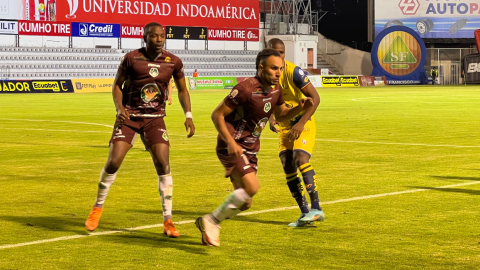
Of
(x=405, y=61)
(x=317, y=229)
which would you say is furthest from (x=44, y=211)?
(x=405, y=61)

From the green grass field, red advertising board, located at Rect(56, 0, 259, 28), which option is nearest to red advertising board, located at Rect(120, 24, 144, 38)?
red advertising board, located at Rect(56, 0, 259, 28)

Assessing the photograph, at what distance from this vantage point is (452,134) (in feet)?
66.1

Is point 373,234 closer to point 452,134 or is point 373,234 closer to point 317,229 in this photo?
point 317,229

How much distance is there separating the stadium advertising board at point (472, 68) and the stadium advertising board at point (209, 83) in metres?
22.8

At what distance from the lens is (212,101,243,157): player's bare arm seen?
6828mm

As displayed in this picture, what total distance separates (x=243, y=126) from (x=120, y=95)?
5.06 ft

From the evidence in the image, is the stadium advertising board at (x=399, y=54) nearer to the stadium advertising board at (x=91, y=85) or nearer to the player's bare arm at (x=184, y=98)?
the stadium advertising board at (x=91, y=85)

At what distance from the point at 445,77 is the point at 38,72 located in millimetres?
38292

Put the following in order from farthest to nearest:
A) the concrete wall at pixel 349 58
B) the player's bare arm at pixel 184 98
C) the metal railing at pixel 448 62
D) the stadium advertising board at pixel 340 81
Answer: the concrete wall at pixel 349 58
the metal railing at pixel 448 62
the stadium advertising board at pixel 340 81
the player's bare arm at pixel 184 98

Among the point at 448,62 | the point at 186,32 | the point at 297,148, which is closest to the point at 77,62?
the point at 186,32

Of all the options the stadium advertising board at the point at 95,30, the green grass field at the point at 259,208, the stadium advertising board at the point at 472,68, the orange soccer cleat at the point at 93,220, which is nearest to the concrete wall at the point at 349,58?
the stadium advertising board at the point at 472,68

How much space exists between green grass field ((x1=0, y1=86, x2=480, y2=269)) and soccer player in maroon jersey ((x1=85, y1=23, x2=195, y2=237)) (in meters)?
0.54

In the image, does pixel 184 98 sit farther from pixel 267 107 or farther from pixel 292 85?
pixel 267 107

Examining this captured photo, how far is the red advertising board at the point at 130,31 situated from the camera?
62438 mm
